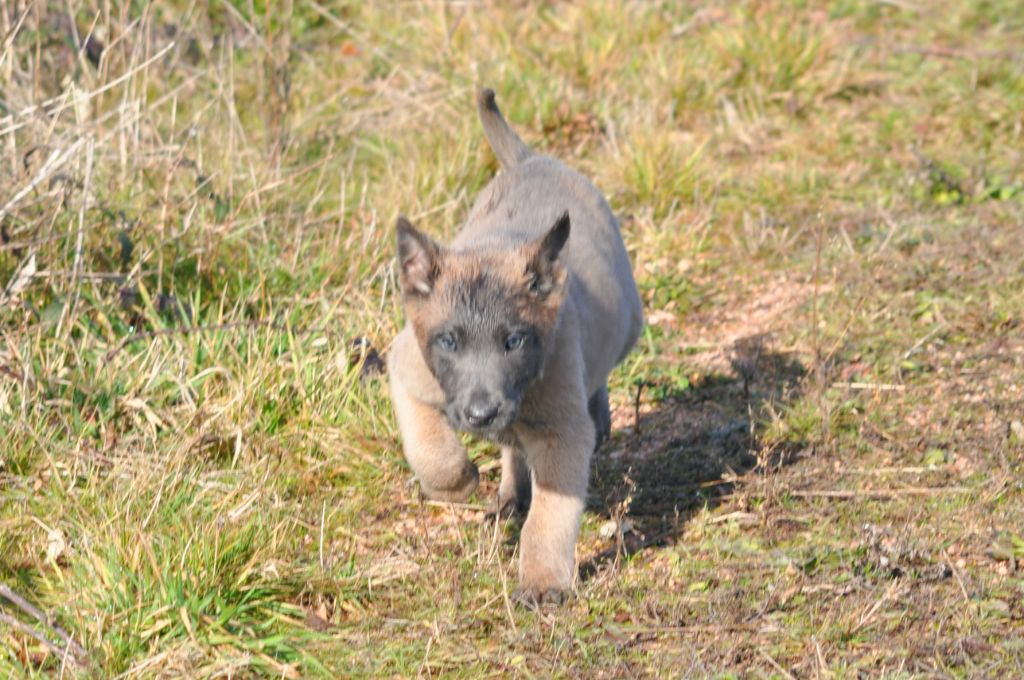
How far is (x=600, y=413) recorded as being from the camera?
18.9ft

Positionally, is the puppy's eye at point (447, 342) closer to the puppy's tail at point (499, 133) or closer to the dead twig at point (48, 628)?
the dead twig at point (48, 628)

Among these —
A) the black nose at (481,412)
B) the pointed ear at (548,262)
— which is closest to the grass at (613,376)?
the black nose at (481,412)

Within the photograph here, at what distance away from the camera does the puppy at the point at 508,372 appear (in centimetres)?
439

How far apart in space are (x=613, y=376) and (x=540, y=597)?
2.24 meters

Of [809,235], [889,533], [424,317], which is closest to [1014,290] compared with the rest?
[809,235]

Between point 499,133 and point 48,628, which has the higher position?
point 499,133

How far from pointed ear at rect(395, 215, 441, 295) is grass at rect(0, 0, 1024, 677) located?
34.3 inches

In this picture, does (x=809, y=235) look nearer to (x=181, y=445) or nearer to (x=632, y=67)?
(x=632, y=67)

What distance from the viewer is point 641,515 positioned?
5.18 metres

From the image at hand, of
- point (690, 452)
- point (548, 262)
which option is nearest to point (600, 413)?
point (690, 452)

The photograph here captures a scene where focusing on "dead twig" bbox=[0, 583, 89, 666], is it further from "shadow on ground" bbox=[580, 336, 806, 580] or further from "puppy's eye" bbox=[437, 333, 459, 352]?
"shadow on ground" bbox=[580, 336, 806, 580]

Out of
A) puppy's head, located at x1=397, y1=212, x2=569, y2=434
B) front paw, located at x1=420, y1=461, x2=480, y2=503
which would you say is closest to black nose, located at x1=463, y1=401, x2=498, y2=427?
puppy's head, located at x1=397, y1=212, x2=569, y2=434

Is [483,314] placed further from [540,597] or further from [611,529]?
[611,529]

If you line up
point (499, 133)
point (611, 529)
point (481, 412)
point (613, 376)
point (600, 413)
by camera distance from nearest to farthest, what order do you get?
point (481, 412) → point (611, 529) → point (600, 413) → point (499, 133) → point (613, 376)
